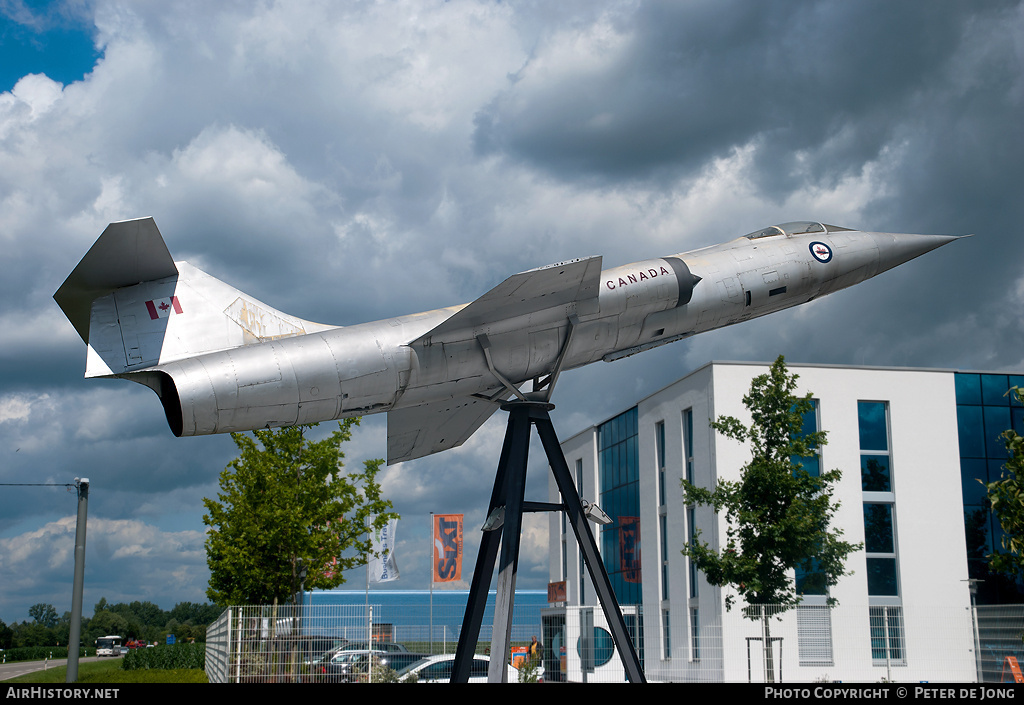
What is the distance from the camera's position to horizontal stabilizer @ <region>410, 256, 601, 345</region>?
29.7ft

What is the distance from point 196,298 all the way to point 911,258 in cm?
1091

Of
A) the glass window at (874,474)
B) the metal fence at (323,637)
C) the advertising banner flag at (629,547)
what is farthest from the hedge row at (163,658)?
the glass window at (874,474)

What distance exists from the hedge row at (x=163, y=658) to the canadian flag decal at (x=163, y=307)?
34.9 meters

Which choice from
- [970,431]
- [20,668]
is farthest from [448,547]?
[20,668]

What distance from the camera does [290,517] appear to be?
71.2 ft

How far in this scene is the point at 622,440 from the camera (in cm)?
3603

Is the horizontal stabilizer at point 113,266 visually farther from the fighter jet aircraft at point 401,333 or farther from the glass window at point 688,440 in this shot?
the glass window at point 688,440

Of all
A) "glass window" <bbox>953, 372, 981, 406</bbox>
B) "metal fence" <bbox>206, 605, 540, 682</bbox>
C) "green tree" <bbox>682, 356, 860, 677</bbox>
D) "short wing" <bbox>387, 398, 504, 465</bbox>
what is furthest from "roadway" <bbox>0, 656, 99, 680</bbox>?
"glass window" <bbox>953, 372, 981, 406</bbox>

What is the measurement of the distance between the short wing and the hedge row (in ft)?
107

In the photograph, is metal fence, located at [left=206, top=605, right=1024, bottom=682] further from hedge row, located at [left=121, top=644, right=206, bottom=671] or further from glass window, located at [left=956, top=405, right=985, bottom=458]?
hedge row, located at [left=121, top=644, right=206, bottom=671]

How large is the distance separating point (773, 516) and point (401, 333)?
44.6 feet

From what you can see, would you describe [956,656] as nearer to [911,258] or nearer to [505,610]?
[911,258]

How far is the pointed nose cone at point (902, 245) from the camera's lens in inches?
507
